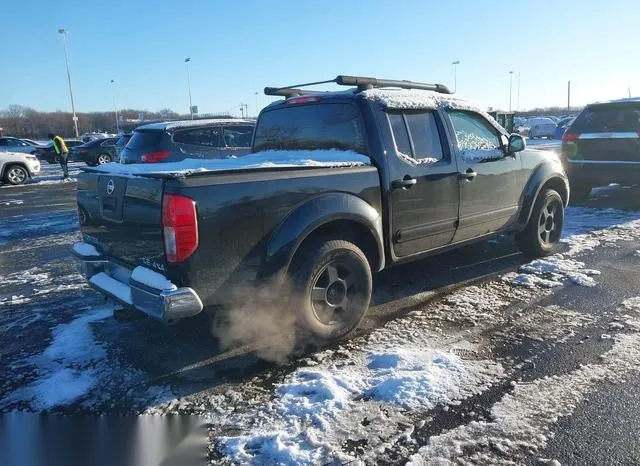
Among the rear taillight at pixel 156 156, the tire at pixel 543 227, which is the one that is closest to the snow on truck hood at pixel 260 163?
the tire at pixel 543 227

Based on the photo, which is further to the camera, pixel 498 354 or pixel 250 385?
pixel 498 354

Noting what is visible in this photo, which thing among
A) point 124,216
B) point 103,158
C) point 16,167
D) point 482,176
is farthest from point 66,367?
point 103,158

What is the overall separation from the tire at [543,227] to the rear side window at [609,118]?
3.62 m

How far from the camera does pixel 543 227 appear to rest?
6.07 m

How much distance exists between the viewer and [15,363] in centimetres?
375

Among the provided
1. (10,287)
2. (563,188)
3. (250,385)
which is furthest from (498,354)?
(10,287)

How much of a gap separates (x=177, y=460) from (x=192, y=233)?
128cm

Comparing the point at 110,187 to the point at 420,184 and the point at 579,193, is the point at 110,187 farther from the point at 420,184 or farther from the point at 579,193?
the point at 579,193

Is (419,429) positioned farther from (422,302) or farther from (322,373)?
(422,302)

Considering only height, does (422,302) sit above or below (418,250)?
below

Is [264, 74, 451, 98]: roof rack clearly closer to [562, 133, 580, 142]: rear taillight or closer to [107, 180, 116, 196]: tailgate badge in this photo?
[107, 180, 116, 196]: tailgate badge

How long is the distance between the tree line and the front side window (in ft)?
284

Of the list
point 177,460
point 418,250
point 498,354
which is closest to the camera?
point 177,460

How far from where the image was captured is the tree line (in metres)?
87.9
